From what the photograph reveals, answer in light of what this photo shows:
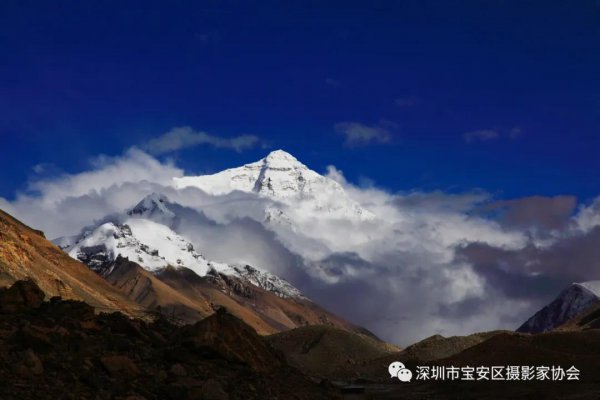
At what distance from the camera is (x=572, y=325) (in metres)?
150

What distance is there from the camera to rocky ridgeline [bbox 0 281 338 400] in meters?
19.0

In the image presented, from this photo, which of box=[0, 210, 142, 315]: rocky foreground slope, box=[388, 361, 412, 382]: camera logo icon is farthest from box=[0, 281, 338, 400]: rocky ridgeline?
box=[0, 210, 142, 315]: rocky foreground slope

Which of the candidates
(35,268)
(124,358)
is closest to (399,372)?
(124,358)

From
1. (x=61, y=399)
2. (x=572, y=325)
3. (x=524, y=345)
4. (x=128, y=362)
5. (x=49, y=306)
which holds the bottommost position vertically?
(x=61, y=399)

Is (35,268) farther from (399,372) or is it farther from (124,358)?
(124,358)

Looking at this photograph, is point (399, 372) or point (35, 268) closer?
point (399, 372)

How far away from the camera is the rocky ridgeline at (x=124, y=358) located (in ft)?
62.3

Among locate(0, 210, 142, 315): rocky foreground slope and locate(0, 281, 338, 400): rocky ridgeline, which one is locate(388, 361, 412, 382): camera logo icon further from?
locate(0, 210, 142, 315): rocky foreground slope

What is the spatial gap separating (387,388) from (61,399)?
43913 millimetres

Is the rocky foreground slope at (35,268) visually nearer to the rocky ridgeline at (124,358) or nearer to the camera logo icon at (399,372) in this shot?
the camera logo icon at (399,372)

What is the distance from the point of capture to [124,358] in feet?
72.0

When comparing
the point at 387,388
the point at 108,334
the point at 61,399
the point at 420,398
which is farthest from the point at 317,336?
the point at 61,399

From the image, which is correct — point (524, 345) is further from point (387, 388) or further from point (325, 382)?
point (325, 382)

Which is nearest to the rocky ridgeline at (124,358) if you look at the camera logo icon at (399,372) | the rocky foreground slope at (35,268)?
the camera logo icon at (399,372)
